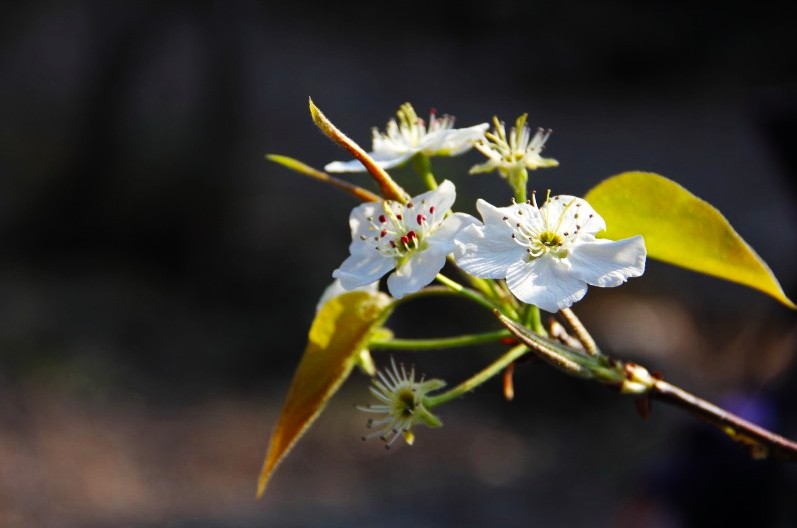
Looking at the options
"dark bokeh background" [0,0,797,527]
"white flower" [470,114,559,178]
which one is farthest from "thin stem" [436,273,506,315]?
"dark bokeh background" [0,0,797,527]

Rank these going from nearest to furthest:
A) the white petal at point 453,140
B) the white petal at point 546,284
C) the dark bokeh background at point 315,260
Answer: the white petal at point 546,284 < the white petal at point 453,140 < the dark bokeh background at point 315,260

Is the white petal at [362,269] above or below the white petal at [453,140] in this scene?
below

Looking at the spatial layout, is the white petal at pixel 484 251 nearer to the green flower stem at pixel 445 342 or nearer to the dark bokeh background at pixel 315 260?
the green flower stem at pixel 445 342

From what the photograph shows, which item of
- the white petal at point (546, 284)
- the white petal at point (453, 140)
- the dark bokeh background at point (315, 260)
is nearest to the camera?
the white petal at point (546, 284)

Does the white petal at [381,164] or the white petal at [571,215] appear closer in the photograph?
the white petal at [571,215]

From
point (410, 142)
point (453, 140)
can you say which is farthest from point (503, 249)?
point (410, 142)

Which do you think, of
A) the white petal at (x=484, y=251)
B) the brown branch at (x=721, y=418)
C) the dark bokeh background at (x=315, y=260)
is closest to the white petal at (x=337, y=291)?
the white petal at (x=484, y=251)

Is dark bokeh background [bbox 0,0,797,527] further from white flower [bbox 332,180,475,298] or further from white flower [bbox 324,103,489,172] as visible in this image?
white flower [bbox 332,180,475,298]
